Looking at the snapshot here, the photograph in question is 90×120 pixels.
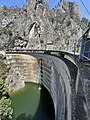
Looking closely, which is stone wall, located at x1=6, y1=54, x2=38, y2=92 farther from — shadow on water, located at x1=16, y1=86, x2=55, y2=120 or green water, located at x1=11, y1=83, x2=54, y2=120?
shadow on water, located at x1=16, y1=86, x2=55, y2=120

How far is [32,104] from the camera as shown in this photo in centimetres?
3475

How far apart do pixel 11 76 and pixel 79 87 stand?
112 feet

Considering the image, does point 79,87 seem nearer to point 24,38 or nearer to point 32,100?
point 32,100

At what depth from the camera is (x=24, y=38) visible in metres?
63.2

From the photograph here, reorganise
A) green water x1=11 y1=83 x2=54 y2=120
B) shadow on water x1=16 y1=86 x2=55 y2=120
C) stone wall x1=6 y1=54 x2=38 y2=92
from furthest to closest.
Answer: stone wall x1=6 y1=54 x2=38 y2=92 → green water x1=11 y1=83 x2=54 y2=120 → shadow on water x1=16 y1=86 x2=55 y2=120

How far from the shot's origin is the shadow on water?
Result: 2780cm

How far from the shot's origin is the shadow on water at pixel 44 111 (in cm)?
2780

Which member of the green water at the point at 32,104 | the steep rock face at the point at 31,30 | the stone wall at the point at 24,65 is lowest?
the green water at the point at 32,104

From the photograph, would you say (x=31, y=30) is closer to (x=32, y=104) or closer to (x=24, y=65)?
(x=24, y=65)

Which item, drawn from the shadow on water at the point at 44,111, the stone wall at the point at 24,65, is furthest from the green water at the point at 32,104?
the stone wall at the point at 24,65

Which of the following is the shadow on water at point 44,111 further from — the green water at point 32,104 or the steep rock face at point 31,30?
the steep rock face at point 31,30

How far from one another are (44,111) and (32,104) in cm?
480

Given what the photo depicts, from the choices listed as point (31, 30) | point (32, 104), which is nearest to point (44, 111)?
point (32, 104)

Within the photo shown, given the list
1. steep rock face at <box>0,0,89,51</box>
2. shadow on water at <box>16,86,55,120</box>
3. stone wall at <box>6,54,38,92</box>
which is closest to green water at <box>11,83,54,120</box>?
shadow on water at <box>16,86,55,120</box>
